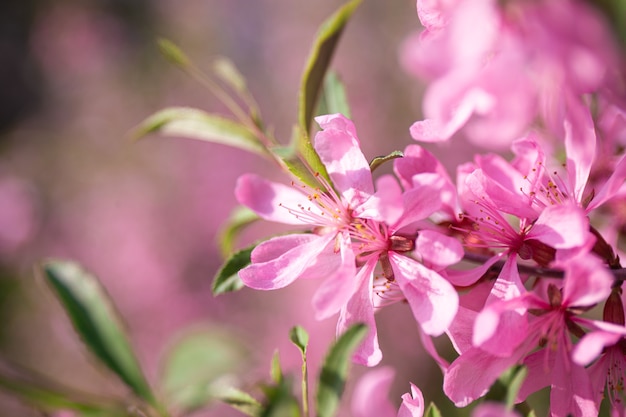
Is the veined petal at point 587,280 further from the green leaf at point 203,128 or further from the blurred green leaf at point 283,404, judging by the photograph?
the green leaf at point 203,128

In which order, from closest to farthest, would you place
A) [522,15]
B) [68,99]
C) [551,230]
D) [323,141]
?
[522,15] → [551,230] → [323,141] → [68,99]

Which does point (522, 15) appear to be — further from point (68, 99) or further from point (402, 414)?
point (68, 99)

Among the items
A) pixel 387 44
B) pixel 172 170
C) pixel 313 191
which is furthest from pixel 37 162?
pixel 313 191

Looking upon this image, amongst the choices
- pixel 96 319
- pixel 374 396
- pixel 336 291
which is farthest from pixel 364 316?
pixel 96 319

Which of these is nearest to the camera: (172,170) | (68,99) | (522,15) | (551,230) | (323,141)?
(522,15)

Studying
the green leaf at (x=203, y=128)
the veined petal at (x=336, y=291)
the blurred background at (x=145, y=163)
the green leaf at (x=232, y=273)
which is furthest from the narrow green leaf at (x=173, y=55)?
the blurred background at (x=145, y=163)
